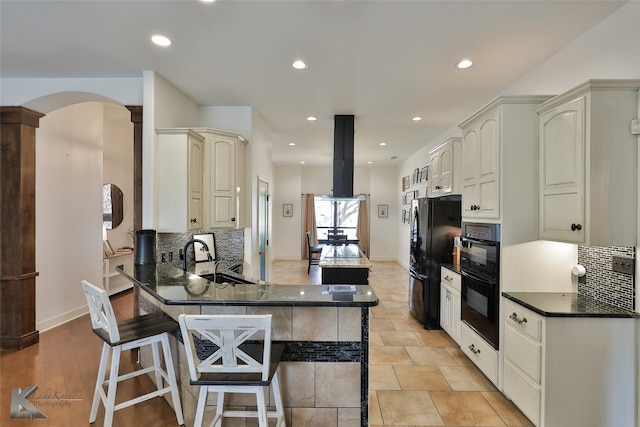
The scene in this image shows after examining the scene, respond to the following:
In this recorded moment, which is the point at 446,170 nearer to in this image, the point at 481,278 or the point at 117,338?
the point at 481,278

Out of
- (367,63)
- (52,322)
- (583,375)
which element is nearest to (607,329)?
(583,375)

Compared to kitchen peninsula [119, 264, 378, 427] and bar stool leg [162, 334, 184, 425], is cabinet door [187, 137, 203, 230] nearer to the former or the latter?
bar stool leg [162, 334, 184, 425]

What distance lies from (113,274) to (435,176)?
17.8 ft

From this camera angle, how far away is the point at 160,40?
2.54 m

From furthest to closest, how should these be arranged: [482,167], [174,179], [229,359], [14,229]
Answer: [14,229], [174,179], [482,167], [229,359]

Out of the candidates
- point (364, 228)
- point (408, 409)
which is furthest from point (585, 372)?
point (364, 228)

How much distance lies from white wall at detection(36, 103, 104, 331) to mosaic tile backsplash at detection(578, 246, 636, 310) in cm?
558

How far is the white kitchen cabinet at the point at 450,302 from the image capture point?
3.46 meters

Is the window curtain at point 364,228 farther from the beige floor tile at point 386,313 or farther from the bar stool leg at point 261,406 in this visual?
the bar stool leg at point 261,406

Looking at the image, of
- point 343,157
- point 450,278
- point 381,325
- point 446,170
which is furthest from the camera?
point 343,157

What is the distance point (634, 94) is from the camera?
1.95 meters

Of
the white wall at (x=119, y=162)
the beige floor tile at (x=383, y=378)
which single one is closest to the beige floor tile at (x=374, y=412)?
the beige floor tile at (x=383, y=378)

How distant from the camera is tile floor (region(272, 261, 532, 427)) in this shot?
2336 millimetres

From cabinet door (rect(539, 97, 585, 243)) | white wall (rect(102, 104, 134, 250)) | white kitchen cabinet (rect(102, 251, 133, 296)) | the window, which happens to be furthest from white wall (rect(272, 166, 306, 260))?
cabinet door (rect(539, 97, 585, 243))
